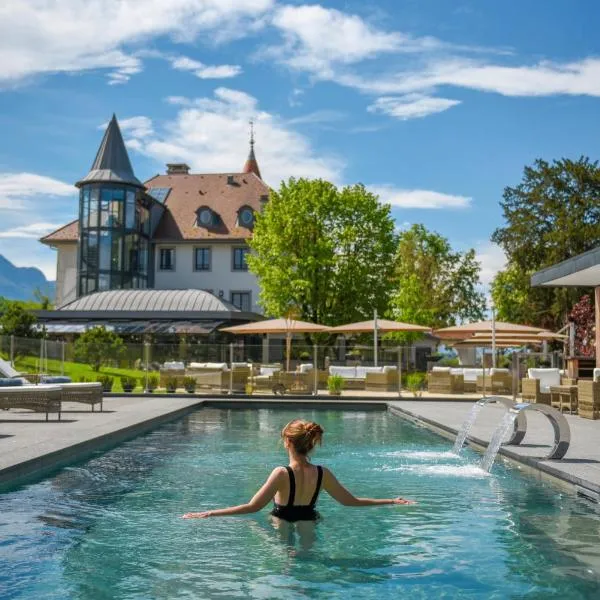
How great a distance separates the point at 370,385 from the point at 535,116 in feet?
33.9

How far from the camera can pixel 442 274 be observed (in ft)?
214

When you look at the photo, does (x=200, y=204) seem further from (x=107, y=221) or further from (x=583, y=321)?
(x=583, y=321)

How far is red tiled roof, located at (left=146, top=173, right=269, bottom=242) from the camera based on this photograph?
189ft

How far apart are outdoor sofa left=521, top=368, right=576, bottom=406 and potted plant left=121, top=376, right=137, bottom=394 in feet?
42.4

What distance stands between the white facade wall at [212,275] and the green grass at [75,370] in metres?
27.1

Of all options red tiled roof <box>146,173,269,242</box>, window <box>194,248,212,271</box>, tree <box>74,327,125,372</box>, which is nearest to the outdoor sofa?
tree <box>74,327,125,372</box>

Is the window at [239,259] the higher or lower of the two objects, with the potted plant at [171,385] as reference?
higher

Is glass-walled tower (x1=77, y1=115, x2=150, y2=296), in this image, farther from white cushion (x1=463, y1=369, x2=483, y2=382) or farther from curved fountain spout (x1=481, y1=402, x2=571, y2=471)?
curved fountain spout (x1=481, y1=402, x2=571, y2=471)

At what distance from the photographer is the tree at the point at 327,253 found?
42.2 meters

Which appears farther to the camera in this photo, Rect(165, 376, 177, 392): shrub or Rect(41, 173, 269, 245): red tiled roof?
Rect(41, 173, 269, 245): red tiled roof

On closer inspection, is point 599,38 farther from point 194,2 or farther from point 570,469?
point 570,469

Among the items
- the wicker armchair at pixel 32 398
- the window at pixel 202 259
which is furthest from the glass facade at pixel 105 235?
the wicker armchair at pixel 32 398

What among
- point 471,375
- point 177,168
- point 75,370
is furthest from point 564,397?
point 177,168

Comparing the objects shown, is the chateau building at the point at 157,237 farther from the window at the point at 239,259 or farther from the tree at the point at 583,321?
the tree at the point at 583,321
